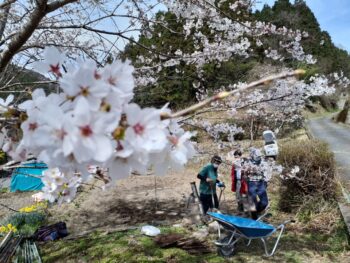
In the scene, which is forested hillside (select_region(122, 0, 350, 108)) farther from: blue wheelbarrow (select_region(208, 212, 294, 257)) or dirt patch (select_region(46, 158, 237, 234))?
dirt patch (select_region(46, 158, 237, 234))

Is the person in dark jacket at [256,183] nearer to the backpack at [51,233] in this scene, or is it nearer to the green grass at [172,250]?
the green grass at [172,250]

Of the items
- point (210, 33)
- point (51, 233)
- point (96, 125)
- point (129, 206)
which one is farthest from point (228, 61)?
point (96, 125)

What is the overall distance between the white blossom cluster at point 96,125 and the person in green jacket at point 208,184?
20.4 feet

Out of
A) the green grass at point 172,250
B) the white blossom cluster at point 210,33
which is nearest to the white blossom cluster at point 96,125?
the white blossom cluster at point 210,33

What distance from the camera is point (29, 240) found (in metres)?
7.09

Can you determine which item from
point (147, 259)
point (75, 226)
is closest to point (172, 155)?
point (147, 259)

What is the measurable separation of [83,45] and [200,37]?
1.78 metres

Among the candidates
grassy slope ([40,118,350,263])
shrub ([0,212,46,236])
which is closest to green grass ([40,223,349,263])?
grassy slope ([40,118,350,263])

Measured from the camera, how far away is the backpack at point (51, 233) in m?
7.53

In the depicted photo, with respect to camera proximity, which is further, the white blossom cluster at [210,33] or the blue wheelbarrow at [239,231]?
the blue wheelbarrow at [239,231]

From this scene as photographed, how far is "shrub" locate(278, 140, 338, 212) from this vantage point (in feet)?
24.0

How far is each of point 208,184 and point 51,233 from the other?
3063 millimetres

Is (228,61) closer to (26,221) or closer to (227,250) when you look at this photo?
(227,250)

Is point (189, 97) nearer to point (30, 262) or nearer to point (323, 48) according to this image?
point (30, 262)
